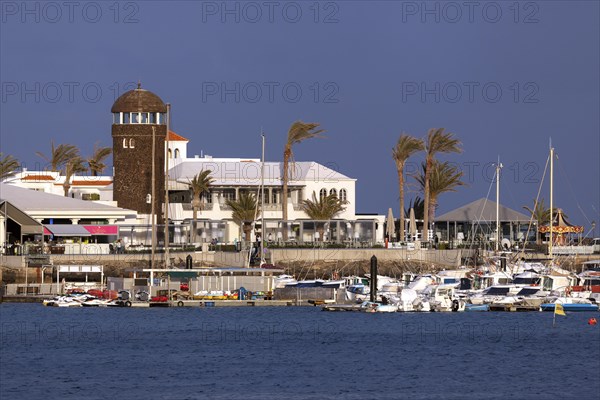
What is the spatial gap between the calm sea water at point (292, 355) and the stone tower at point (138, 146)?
2697cm

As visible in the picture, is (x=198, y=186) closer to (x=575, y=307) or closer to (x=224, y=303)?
(x=224, y=303)

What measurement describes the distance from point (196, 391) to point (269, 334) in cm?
2146

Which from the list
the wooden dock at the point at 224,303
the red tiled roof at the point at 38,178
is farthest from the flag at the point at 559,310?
the red tiled roof at the point at 38,178

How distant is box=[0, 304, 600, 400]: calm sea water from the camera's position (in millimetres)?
53219

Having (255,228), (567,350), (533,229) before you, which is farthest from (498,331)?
(533,229)

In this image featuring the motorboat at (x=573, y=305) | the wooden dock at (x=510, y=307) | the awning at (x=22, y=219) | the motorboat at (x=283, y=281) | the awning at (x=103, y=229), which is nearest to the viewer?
the motorboat at (x=573, y=305)

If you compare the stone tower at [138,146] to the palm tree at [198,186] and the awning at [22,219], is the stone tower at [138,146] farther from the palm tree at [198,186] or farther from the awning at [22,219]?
the awning at [22,219]

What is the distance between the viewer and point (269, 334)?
73.6m

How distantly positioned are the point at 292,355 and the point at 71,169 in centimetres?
6554

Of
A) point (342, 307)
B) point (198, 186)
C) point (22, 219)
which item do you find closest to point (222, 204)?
point (198, 186)

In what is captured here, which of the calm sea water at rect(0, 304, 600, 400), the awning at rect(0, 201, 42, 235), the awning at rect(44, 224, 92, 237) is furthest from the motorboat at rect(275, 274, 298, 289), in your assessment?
the awning at rect(44, 224, 92, 237)

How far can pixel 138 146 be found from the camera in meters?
114

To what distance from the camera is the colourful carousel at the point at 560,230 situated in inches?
4690

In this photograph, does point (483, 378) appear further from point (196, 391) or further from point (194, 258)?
point (194, 258)
